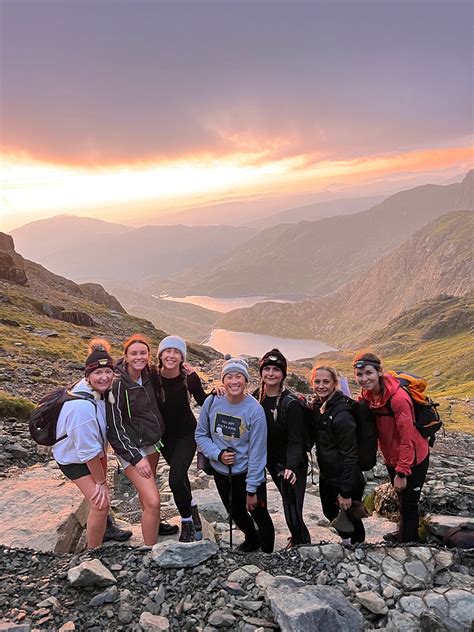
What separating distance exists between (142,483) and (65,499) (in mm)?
4663

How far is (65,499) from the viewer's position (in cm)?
1058

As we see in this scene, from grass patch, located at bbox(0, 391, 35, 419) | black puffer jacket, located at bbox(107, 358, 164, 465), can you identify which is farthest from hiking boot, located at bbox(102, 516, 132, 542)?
grass patch, located at bbox(0, 391, 35, 419)

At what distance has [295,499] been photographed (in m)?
7.40

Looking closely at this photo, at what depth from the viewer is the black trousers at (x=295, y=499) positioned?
736 centimetres

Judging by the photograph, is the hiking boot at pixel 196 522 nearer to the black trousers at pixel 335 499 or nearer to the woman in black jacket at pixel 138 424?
the woman in black jacket at pixel 138 424

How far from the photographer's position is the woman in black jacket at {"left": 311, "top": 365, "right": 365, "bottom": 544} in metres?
7.10

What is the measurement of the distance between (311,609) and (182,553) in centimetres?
219

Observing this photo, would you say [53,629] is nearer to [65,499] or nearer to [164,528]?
[164,528]

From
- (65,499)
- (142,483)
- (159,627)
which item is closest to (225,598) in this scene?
(159,627)

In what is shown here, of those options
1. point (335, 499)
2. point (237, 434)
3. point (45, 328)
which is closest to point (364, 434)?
point (335, 499)

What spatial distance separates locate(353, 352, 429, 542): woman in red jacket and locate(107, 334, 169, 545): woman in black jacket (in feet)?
11.9

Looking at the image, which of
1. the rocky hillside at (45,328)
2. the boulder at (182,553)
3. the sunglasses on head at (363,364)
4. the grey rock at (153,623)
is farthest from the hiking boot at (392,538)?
the rocky hillside at (45,328)

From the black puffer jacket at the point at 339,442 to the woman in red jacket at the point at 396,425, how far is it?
21.6 inches

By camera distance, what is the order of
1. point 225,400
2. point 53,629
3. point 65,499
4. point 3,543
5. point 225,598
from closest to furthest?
point 53,629, point 225,598, point 225,400, point 3,543, point 65,499
